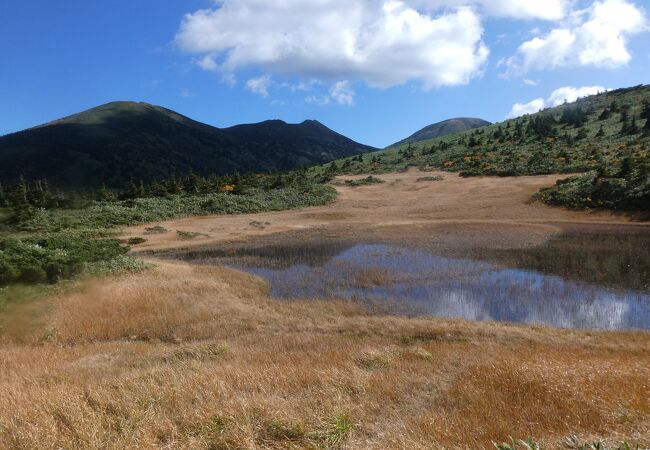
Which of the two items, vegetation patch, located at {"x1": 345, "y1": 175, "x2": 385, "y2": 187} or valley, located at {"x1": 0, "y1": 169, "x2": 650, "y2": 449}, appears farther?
vegetation patch, located at {"x1": 345, "y1": 175, "x2": 385, "y2": 187}

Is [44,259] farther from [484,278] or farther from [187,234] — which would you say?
[484,278]

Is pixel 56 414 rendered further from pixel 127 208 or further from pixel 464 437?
pixel 127 208

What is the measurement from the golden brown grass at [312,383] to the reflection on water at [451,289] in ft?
6.76

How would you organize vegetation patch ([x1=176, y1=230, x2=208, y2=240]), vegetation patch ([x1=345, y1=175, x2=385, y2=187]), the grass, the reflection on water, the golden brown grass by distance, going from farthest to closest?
vegetation patch ([x1=345, y1=175, x2=385, y2=187]), the grass, vegetation patch ([x1=176, y1=230, x2=208, y2=240]), the reflection on water, the golden brown grass

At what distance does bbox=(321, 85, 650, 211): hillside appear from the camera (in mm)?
40719

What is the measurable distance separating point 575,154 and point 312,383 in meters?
64.7

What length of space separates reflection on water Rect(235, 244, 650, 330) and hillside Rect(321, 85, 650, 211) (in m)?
25.1

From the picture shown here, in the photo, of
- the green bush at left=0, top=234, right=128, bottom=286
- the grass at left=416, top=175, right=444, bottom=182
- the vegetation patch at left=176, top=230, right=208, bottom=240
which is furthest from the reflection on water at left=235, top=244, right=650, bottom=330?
the grass at left=416, top=175, right=444, bottom=182

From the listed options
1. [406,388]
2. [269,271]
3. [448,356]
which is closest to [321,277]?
[269,271]

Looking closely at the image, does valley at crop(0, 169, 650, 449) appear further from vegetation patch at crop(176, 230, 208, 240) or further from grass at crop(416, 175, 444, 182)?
grass at crop(416, 175, 444, 182)

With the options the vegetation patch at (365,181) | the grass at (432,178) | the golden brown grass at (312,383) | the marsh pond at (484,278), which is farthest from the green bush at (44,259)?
the grass at (432,178)

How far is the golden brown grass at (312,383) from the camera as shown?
530 centimetres

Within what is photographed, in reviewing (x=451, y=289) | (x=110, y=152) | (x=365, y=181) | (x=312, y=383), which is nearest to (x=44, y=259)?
(x=312, y=383)

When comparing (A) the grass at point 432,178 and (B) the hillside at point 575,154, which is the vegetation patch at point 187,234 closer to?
(B) the hillside at point 575,154
